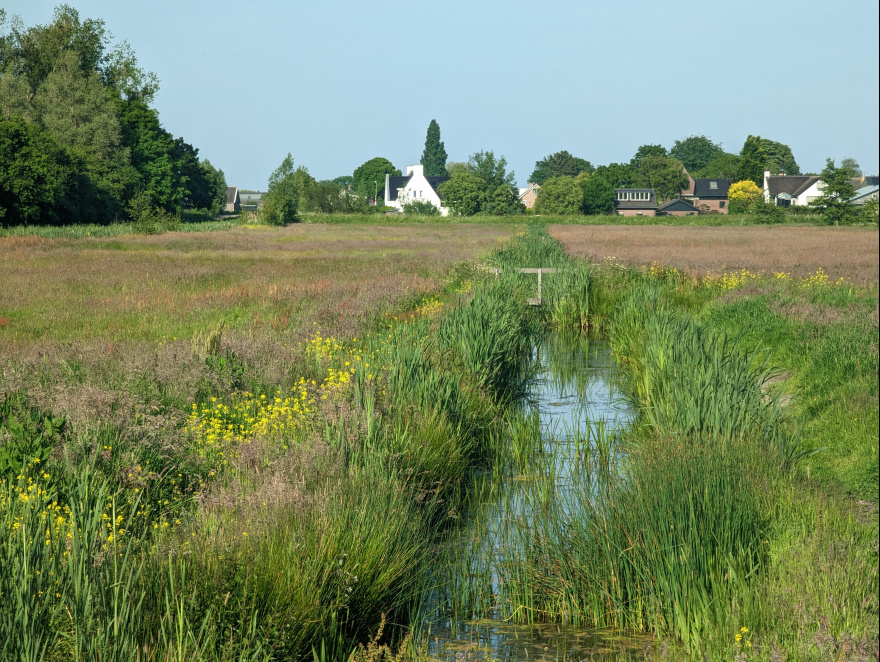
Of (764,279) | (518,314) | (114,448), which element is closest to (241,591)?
(114,448)

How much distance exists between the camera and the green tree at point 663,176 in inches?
4680

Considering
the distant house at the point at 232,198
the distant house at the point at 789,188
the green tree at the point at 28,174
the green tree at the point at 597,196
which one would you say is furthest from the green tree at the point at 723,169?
the green tree at the point at 28,174

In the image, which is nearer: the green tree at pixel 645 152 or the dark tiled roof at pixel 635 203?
the dark tiled roof at pixel 635 203

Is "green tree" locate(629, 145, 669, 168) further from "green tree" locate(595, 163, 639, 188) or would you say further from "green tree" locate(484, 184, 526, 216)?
"green tree" locate(484, 184, 526, 216)

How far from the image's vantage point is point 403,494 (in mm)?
5691

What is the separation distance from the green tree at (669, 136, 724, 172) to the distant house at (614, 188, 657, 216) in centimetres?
5734

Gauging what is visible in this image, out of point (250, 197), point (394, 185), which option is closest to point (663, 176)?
point (394, 185)

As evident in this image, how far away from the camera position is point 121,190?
59406mm

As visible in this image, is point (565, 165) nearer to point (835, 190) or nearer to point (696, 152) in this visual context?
point (696, 152)

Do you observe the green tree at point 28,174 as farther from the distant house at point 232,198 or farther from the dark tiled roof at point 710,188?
the distant house at point 232,198

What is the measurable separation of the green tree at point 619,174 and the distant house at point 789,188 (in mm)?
18486

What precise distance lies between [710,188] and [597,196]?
1152 inches

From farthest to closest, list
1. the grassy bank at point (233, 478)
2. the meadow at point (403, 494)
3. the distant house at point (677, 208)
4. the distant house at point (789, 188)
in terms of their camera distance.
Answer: the distant house at point (789, 188) → the distant house at point (677, 208) → the meadow at point (403, 494) → the grassy bank at point (233, 478)

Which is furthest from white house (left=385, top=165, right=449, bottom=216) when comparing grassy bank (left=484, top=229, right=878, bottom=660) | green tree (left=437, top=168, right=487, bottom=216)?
grassy bank (left=484, top=229, right=878, bottom=660)
